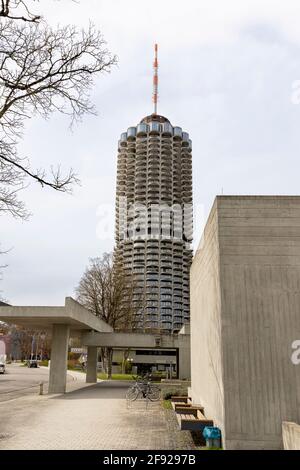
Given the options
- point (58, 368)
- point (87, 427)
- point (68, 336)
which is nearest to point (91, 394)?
point (58, 368)

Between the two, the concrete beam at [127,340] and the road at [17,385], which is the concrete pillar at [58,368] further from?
the concrete beam at [127,340]

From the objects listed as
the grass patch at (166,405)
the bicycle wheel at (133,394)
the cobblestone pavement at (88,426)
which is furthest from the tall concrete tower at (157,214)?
the cobblestone pavement at (88,426)

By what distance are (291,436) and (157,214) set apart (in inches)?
3929

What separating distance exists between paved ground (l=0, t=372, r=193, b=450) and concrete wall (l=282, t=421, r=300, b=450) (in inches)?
94.0

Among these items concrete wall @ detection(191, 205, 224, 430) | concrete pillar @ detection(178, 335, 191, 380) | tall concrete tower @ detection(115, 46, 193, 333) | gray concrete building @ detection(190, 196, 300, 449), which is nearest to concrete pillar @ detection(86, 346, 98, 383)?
concrete pillar @ detection(178, 335, 191, 380)

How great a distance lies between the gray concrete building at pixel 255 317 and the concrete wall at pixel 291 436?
23 cm

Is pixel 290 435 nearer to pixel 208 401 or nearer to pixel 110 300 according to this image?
pixel 208 401

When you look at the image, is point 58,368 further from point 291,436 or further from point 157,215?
point 157,215

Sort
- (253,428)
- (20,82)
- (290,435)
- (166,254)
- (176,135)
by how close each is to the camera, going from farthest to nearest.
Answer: (176,135) < (166,254) < (20,82) < (253,428) < (290,435)

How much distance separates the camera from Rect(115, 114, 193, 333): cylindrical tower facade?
104m

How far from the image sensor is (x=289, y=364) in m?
8.72

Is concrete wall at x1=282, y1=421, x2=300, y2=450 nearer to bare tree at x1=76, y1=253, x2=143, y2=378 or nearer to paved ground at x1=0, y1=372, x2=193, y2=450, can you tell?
paved ground at x1=0, y1=372, x2=193, y2=450

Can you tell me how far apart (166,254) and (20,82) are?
97.8 meters
